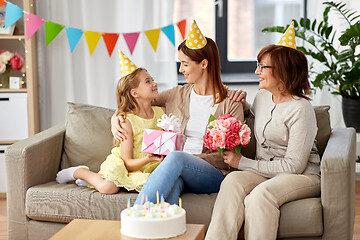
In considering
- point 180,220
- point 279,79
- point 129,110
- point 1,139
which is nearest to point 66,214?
point 129,110

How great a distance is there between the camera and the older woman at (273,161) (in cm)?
240

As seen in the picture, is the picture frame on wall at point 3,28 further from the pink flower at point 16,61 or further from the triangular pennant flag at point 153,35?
the triangular pennant flag at point 153,35

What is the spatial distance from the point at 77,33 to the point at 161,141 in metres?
1.70

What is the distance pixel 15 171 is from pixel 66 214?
0.33 meters

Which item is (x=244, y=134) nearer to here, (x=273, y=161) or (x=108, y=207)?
(x=273, y=161)

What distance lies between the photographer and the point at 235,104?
9.50ft

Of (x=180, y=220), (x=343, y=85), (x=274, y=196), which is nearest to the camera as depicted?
(x=180, y=220)

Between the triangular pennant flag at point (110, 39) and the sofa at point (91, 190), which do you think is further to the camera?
the triangular pennant flag at point (110, 39)

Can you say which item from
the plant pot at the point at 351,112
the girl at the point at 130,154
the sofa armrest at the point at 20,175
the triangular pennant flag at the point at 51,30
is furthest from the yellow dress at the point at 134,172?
the plant pot at the point at 351,112

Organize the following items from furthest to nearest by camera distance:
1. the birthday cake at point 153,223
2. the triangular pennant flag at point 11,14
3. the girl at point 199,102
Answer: the triangular pennant flag at point 11,14 < the girl at point 199,102 < the birthday cake at point 153,223

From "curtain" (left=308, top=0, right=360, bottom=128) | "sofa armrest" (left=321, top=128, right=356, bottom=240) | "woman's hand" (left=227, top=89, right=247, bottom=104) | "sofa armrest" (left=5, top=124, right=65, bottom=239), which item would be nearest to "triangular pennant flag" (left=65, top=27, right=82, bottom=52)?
"sofa armrest" (left=5, top=124, right=65, bottom=239)

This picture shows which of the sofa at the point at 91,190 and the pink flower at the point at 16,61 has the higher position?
the pink flower at the point at 16,61

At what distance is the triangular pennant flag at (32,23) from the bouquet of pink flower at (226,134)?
6.16 ft

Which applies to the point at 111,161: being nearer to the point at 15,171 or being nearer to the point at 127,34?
the point at 15,171
